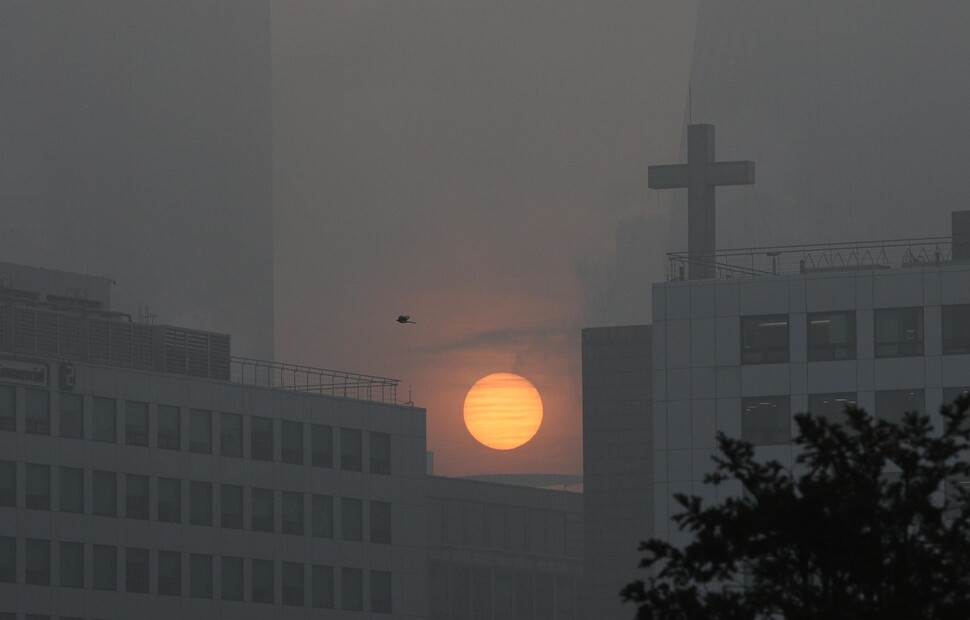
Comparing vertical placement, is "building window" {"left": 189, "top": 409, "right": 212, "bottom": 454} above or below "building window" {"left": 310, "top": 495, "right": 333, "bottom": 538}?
above

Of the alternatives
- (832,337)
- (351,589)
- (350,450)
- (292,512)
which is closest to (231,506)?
(292,512)

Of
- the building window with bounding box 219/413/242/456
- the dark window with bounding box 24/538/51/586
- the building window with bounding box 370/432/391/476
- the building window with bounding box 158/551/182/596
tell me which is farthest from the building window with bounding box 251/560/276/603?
the dark window with bounding box 24/538/51/586

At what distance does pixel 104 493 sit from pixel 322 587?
54.4 ft

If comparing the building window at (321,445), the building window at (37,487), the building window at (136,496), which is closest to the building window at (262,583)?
the building window at (321,445)

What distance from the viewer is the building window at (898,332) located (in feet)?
282

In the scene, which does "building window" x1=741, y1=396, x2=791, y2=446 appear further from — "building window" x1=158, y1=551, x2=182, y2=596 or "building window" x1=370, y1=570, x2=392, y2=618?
"building window" x1=370, y1=570, x2=392, y2=618

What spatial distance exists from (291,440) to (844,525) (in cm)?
9998

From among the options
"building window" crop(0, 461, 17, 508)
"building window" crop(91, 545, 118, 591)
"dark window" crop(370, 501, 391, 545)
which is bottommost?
"building window" crop(91, 545, 118, 591)

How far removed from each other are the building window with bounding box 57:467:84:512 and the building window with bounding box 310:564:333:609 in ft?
56.5

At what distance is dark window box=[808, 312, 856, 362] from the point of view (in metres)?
87.0

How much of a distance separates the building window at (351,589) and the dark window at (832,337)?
49808 mm

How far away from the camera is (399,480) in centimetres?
13488

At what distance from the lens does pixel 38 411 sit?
115 m

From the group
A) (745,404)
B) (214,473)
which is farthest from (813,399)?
(214,473)
